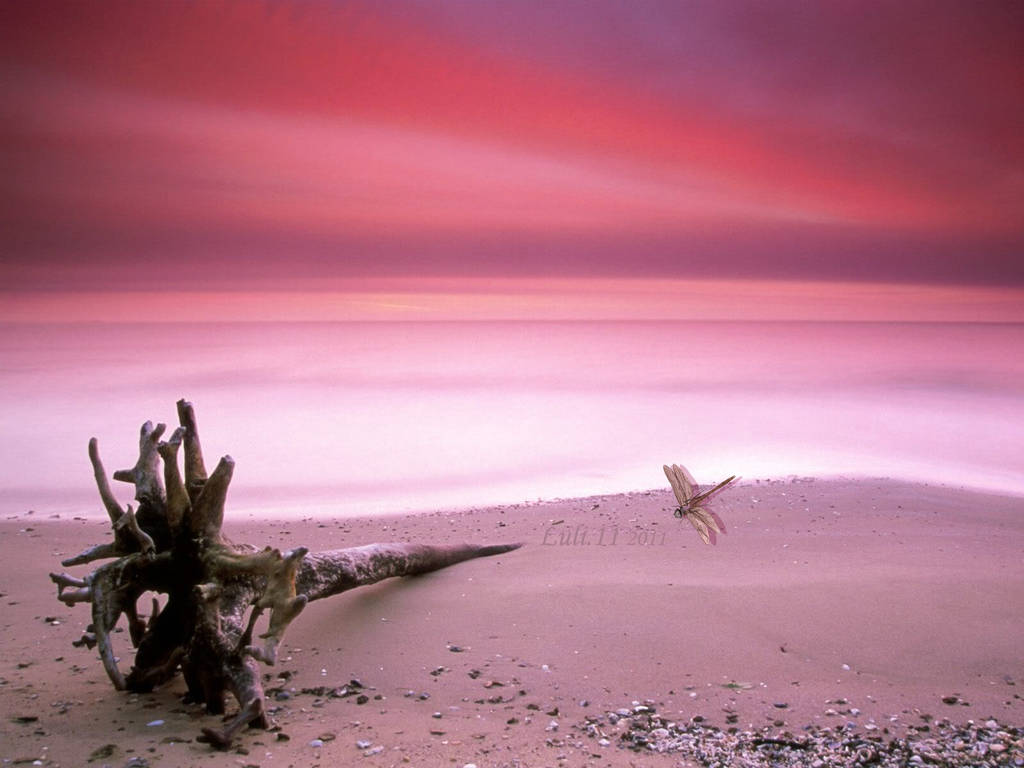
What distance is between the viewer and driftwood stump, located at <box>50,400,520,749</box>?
427 centimetres

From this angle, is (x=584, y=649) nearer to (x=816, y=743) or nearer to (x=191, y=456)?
(x=816, y=743)

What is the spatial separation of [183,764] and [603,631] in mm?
2953

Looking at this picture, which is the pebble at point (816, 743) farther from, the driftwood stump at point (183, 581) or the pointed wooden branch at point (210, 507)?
the pointed wooden branch at point (210, 507)

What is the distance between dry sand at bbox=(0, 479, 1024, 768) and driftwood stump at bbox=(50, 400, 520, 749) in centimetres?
22

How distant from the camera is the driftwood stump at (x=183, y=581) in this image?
427cm

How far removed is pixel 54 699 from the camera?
4516mm

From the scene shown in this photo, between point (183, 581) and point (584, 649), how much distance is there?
101 inches

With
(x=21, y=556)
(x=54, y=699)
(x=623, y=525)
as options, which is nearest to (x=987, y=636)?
(x=623, y=525)

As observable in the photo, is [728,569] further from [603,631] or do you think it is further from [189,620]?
[189,620]

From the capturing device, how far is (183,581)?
4758 millimetres

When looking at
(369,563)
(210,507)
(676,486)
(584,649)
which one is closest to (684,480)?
(676,486)

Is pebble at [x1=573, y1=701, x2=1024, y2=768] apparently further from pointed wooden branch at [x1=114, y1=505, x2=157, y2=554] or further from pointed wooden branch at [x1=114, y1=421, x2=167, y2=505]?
pointed wooden branch at [x1=114, y1=421, x2=167, y2=505]

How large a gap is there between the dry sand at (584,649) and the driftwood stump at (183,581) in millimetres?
219

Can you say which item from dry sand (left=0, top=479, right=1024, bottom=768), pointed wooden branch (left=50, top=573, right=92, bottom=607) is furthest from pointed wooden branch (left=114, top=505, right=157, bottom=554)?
dry sand (left=0, top=479, right=1024, bottom=768)
